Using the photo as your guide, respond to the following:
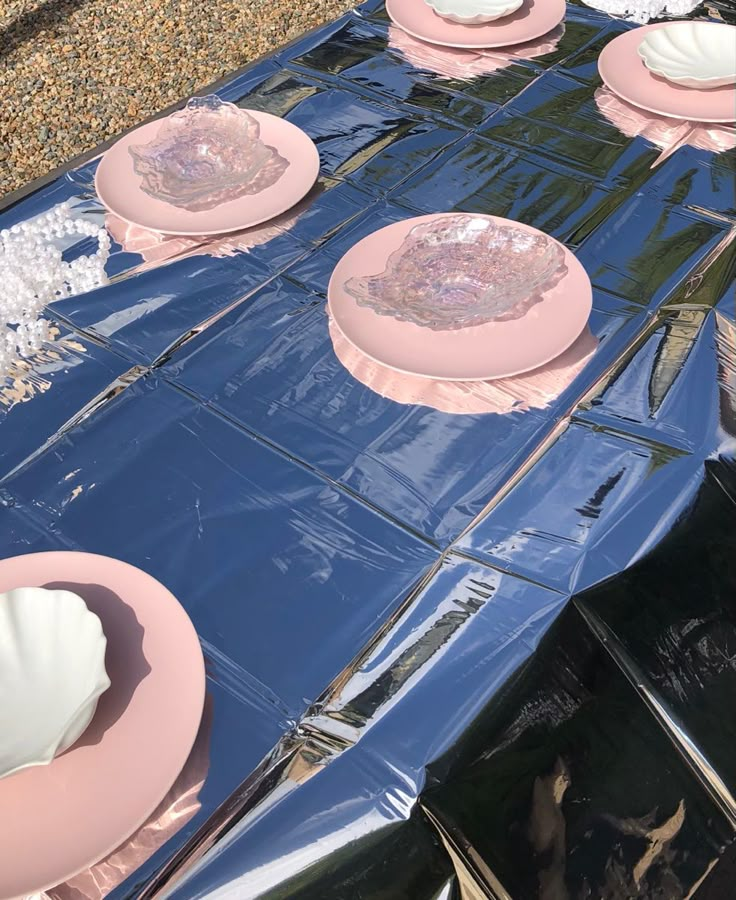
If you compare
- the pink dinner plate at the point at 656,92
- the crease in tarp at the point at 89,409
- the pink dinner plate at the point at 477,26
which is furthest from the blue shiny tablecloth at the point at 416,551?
the pink dinner plate at the point at 477,26

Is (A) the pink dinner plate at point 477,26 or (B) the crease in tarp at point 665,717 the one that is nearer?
(B) the crease in tarp at point 665,717

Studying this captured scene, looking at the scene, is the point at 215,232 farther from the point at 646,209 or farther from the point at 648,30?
the point at 648,30

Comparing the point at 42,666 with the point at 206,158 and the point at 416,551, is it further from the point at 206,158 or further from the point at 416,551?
the point at 206,158

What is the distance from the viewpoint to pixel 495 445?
77 cm

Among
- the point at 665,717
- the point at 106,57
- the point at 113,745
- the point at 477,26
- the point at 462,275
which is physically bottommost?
the point at 106,57

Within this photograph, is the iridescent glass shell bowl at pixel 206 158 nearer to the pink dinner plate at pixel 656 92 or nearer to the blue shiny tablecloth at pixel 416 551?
the blue shiny tablecloth at pixel 416 551

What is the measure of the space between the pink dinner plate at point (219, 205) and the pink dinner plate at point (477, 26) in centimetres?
35

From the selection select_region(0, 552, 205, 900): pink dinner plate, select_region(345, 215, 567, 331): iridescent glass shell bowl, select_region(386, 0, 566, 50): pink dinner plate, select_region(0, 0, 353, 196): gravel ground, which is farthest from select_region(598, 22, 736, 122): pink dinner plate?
select_region(0, 0, 353, 196): gravel ground

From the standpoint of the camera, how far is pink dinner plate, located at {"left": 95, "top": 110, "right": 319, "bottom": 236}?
0.96 metres

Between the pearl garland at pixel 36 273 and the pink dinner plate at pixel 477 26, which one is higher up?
the pink dinner plate at pixel 477 26

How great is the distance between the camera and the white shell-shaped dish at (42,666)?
1.80 ft

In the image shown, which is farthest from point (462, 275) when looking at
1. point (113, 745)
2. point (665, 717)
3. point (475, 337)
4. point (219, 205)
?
point (113, 745)

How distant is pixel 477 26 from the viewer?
1.31 m

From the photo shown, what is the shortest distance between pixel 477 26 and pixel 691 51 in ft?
1.05
